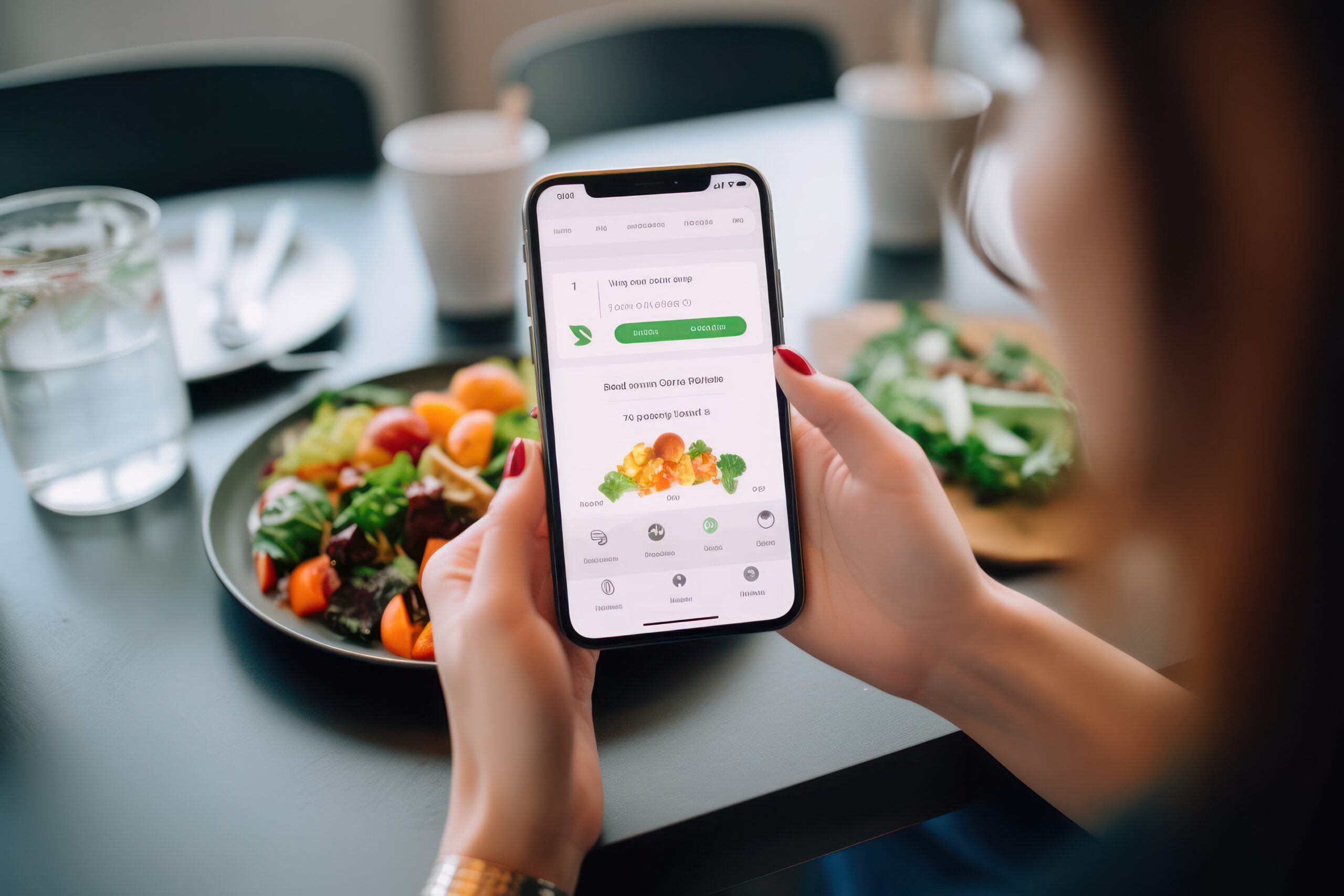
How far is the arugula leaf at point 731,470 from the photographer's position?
2.14 feet

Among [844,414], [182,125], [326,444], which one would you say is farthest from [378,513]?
[182,125]

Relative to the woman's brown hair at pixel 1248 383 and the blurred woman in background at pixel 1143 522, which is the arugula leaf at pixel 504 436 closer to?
the blurred woman in background at pixel 1143 522

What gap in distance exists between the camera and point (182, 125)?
5.14 ft

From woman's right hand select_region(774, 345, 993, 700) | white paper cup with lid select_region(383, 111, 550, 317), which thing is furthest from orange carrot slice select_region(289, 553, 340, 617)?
white paper cup with lid select_region(383, 111, 550, 317)

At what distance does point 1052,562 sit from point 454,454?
1.65 feet

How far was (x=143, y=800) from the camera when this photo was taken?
0.57 metres

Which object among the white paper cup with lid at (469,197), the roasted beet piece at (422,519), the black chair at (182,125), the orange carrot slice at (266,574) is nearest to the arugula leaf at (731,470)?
the roasted beet piece at (422,519)

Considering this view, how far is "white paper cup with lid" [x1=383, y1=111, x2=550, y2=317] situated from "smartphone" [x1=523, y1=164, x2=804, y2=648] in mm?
436

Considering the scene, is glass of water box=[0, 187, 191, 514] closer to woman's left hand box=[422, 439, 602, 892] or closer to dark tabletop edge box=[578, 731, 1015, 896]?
woman's left hand box=[422, 439, 602, 892]

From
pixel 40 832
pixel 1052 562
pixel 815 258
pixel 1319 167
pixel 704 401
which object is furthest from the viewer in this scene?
pixel 815 258

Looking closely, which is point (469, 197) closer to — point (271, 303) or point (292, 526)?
point (271, 303)

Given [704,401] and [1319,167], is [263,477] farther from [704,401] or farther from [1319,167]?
[1319,167]

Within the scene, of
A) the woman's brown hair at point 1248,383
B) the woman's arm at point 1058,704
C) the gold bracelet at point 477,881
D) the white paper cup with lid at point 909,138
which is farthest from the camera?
the white paper cup with lid at point 909,138

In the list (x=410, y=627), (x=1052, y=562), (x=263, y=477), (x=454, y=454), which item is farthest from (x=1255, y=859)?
(x=263, y=477)
